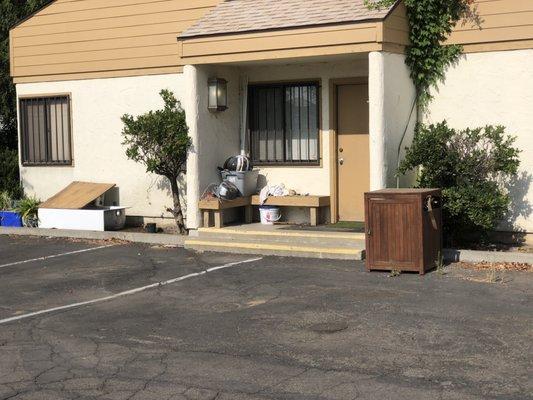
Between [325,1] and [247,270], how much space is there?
4.51 meters

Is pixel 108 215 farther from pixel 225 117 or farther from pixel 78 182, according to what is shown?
pixel 225 117

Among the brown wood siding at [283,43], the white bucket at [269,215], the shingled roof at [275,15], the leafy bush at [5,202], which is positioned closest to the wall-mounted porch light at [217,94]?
the brown wood siding at [283,43]

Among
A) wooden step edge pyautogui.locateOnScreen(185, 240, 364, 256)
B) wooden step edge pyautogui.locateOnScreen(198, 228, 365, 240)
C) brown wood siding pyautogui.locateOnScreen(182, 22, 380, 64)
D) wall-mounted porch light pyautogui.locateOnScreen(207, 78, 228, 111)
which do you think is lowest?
wooden step edge pyautogui.locateOnScreen(185, 240, 364, 256)

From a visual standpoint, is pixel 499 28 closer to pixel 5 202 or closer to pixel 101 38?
pixel 101 38

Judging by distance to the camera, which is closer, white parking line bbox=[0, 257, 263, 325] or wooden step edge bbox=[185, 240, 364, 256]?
white parking line bbox=[0, 257, 263, 325]

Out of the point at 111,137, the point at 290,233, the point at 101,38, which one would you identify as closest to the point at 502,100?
the point at 290,233

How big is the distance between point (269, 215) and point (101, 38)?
16.0 feet

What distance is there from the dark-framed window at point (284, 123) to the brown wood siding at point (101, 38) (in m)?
1.61

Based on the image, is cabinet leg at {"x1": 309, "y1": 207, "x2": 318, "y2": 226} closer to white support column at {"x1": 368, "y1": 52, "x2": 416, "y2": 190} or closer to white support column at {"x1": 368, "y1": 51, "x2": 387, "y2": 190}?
white support column at {"x1": 368, "y1": 52, "x2": 416, "y2": 190}

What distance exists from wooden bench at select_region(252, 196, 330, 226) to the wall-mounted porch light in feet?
5.70

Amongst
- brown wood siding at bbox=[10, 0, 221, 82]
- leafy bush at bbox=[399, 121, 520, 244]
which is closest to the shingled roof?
brown wood siding at bbox=[10, 0, 221, 82]

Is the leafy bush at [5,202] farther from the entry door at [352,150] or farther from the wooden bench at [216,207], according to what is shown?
the entry door at [352,150]

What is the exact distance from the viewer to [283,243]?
11977 millimetres

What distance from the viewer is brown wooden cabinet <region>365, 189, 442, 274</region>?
1013 cm
